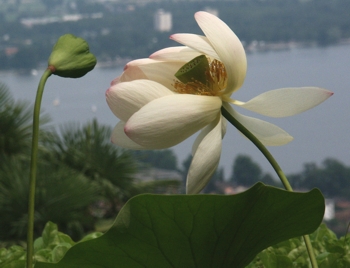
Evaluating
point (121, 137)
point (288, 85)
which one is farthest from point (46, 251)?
point (288, 85)

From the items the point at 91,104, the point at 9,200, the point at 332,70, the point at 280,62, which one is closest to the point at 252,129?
the point at 9,200

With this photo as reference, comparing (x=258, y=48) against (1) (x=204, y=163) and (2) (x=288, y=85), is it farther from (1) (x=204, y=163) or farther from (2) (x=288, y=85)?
(1) (x=204, y=163)

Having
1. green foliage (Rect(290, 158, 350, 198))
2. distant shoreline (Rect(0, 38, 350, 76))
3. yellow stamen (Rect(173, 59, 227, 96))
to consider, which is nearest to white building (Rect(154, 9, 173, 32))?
distant shoreline (Rect(0, 38, 350, 76))

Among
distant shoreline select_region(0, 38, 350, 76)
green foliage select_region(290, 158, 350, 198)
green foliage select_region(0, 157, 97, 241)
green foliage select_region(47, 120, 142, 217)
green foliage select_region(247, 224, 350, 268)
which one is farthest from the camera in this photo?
distant shoreline select_region(0, 38, 350, 76)

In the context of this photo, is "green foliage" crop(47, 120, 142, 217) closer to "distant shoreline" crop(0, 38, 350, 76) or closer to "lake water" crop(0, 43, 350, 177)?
"distant shoreline" crop(0, 38, 350, 76)

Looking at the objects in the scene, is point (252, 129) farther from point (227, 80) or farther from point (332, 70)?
point (332, 70)
